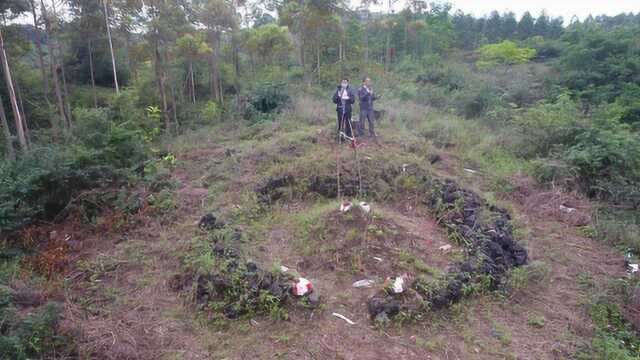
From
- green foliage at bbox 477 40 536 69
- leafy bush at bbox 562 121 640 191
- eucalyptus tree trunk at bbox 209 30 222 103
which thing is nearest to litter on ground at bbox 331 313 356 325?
leafy bush at bbox 562 121 640 191

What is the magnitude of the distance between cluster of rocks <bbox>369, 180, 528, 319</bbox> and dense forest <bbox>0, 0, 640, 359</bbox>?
3.89 ft

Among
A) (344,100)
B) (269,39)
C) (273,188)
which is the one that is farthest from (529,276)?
(269,39)

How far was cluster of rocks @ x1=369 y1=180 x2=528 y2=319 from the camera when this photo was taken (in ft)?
14.2

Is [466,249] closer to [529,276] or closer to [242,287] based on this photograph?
[529,276]

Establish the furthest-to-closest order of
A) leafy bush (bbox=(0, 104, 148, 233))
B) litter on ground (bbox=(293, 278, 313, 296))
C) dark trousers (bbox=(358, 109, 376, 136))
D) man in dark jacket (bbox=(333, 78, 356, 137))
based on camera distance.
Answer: dark trousers (bbox=(358, 109, 376, 136))
man in dark jacket (bbox=(333, 78, 356, 137))
leafy bush (bbox=(0, 104, 148, 233))
litter on ground (bbox=(293, 278, 313, 296))

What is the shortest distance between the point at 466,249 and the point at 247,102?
10.0 metres

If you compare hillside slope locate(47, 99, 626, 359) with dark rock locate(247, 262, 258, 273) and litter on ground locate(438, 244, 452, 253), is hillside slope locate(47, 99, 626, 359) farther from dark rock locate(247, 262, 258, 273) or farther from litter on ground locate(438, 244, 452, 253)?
dark rock locate(247, 262, 258, 273)

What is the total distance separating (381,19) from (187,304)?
23215 mm

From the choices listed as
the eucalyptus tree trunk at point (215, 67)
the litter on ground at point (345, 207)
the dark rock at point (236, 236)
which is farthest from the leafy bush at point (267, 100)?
the dark rock at point (236, 236)

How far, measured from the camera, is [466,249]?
17.5 feet

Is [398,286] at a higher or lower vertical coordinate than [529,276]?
higher

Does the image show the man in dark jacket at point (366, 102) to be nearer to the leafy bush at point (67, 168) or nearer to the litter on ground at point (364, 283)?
the leafy bush at point (67, 168)

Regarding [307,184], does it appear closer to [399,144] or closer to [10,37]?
[399,144]

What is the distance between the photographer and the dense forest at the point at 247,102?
6.50m
